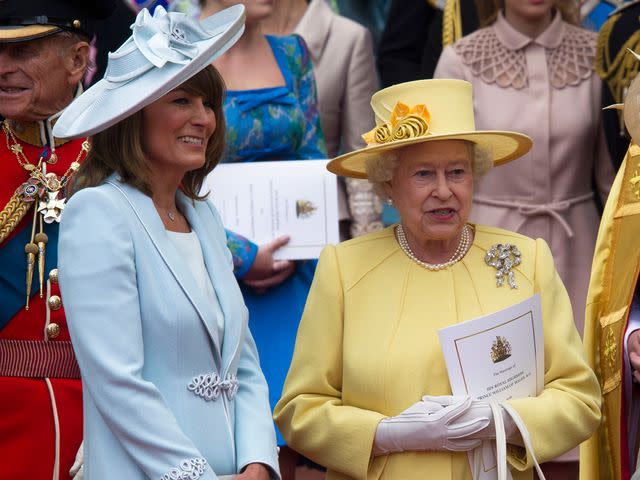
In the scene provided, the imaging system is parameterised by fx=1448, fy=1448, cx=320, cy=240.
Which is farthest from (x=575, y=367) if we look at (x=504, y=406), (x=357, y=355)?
(x=357, y=355)

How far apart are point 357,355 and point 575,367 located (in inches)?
26.1

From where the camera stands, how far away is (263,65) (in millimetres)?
5773

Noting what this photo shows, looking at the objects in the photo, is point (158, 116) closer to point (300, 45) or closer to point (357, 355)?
point (357, 355)

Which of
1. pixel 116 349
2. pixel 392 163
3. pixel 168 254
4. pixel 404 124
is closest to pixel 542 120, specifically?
pixel 392 163

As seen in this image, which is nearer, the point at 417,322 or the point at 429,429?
the point at 429,429

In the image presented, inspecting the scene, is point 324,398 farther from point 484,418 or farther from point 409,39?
point 409,39

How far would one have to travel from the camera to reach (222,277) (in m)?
4.01

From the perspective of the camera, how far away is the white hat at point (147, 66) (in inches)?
148

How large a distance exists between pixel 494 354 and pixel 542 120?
7.24 feet

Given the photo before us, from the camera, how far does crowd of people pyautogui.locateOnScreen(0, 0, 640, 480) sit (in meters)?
3.72

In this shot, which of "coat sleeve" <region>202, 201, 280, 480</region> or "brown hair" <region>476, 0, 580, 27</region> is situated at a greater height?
"brown hair" <region>476, 0, 580, 27</region>

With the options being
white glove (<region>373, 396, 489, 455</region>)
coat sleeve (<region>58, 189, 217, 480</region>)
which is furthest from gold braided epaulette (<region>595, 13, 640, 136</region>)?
coat sleeve (<region>58, 189, 217, 480</region>)

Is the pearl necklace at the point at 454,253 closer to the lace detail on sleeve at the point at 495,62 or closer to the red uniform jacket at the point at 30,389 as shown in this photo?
the red uniform jacket at the point at 30,389

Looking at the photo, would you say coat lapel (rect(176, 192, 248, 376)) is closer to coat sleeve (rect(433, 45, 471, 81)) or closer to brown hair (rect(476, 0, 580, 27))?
coat sleeve (rect(433, 45, 471, 81))
